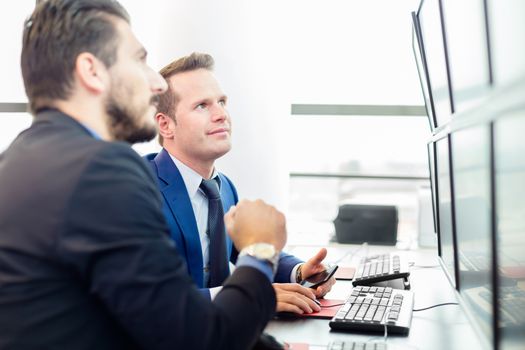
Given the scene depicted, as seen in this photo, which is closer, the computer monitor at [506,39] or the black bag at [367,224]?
the computer monitor at [506,39]

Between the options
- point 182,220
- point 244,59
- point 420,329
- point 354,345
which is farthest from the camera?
point 244,59

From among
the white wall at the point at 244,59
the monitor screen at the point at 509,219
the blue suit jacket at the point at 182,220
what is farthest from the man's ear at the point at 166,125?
the monitor screen at the point at 509,219

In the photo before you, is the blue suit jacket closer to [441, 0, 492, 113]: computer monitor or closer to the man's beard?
the man's beard

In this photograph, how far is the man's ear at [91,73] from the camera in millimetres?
1011

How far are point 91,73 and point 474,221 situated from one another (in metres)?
0.74

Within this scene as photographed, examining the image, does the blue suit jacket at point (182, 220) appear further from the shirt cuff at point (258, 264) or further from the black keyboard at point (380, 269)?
the shirt cuff at point (258, 264)

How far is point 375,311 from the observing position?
4.67 ft

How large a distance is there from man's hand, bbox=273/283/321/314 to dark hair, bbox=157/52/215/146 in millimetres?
737

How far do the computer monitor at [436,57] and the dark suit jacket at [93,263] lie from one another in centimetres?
75

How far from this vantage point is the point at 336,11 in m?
3.97

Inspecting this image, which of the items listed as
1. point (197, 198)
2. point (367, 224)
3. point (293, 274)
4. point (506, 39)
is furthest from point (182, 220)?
point (367, 224)

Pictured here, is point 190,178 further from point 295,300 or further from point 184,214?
point 295,300

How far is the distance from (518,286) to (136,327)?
62 centimetres

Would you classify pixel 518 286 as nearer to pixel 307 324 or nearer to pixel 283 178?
pixel 307 324
